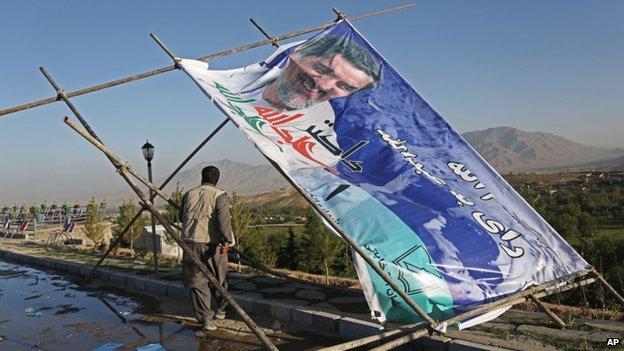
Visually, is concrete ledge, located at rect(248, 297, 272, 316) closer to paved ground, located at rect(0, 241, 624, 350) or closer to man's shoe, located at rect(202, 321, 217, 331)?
paved ground, located at rect(0, 241, 624, 350)

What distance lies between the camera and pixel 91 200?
21.1 metres

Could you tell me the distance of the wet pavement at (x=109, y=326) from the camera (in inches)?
248

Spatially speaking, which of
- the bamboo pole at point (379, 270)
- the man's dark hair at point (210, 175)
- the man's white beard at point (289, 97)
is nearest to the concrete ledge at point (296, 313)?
the bamboo pole at point (379, 270)

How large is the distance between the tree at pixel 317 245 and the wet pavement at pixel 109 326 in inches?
309

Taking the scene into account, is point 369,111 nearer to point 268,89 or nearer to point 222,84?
point 268,89

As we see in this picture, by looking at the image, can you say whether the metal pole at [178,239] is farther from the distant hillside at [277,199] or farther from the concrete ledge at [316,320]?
the distant hillside at [277,199]

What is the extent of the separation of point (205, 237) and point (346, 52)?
315 cm

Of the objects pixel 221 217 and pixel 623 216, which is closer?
pixel 221 217

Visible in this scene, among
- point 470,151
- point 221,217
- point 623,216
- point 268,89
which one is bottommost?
point 623,216

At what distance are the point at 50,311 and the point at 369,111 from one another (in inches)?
236

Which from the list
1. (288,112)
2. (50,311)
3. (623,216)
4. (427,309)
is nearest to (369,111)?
(288,112)

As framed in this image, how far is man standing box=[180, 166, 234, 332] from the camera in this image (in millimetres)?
6668

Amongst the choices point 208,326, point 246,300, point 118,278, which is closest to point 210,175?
point 208,326

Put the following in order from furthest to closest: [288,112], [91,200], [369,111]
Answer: [91,200]
[369,111]
[288,112]
